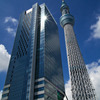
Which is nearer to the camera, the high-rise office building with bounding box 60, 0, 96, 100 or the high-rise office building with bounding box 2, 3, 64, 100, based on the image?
the high-rise office building with bounding box 2, 3, 64, 100

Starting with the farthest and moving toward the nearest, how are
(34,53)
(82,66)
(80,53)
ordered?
(80,53), (82,66), (34,53)

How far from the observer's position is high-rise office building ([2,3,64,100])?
7412cm

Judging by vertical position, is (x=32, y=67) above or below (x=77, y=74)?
below

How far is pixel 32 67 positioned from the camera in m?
82.4

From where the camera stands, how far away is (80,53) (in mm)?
177125

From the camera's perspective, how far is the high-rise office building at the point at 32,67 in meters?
74.1

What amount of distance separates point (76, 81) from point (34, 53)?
271ft

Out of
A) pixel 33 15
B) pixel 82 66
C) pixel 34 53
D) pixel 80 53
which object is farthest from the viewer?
pixel 80 53

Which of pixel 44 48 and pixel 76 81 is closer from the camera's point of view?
pixel 44 48

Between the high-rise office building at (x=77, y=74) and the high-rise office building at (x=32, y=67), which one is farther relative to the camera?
the high-rise office building at (x=77, y=74)

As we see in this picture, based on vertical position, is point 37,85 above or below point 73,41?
below

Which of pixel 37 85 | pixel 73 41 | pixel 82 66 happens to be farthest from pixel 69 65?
pixel 37 85

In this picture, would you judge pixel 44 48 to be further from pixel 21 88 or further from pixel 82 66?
pixel 82 66

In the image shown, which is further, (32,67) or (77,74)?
(77,74)
